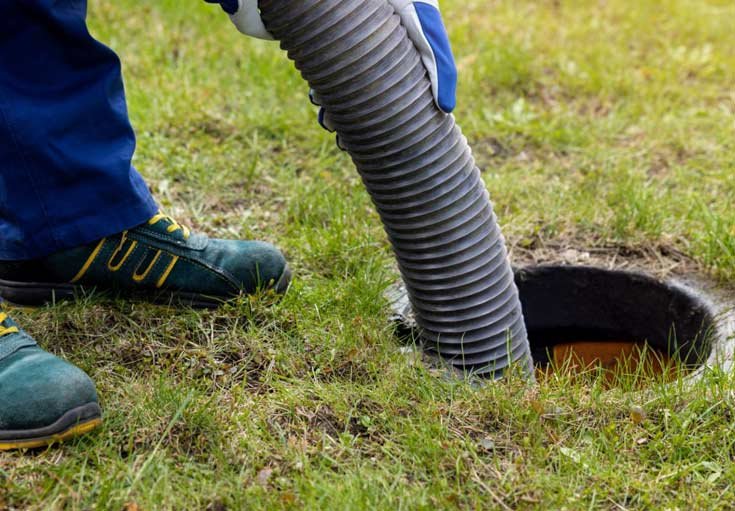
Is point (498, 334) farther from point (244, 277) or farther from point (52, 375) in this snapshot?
point (52, 375)

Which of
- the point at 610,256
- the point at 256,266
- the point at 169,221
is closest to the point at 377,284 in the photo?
the point at 256,266

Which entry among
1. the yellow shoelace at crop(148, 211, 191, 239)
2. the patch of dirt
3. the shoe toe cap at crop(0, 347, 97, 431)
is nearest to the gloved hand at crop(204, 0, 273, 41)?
the yellow shoelace at crop(148, 211, 191, 239)

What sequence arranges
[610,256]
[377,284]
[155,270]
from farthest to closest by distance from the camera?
[610,256] < [377,284] < [155,270]

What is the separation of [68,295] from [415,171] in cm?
99

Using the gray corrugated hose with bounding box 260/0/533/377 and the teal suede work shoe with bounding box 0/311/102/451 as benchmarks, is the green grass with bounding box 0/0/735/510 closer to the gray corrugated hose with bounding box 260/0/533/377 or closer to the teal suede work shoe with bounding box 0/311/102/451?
the teal suede work shoe with bounding box 0/311/102/451

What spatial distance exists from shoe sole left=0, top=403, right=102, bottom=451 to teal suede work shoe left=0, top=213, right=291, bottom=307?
1.68 ft

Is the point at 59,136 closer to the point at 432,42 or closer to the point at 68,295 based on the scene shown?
the point at 68,295

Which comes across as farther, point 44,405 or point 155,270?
point 155,270

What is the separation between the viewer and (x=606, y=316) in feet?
9.76

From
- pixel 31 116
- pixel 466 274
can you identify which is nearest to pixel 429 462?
pixel 466 274

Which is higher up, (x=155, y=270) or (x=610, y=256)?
(x=155, y=270)

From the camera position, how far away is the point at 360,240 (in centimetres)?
277

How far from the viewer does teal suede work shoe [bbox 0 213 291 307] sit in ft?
7.58

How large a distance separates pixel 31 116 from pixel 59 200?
0.70 ft
